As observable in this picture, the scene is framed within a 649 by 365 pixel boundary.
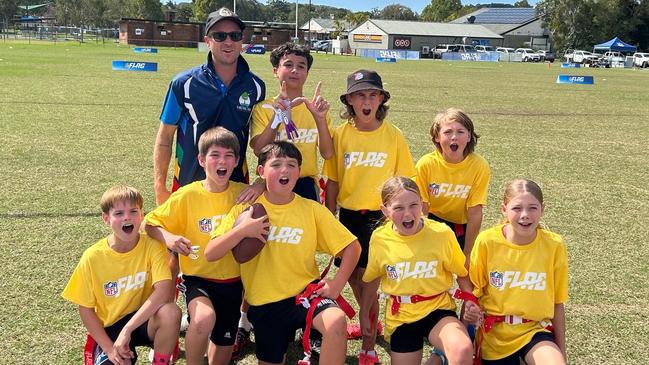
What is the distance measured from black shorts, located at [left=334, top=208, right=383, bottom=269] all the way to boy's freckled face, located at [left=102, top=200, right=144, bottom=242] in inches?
54.9

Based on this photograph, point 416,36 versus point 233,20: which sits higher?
point 416,36

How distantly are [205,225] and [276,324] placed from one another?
758 mm

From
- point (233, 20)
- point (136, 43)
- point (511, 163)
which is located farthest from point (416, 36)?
point (233, 20)

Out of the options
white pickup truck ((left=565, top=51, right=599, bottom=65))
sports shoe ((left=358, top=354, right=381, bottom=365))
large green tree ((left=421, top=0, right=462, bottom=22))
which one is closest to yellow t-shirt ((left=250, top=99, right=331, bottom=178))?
sports shoe ((left=358, top=354, right=381, bottom=365))

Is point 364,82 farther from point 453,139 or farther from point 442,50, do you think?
point 442,50

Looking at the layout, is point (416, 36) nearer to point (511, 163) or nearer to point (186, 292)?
point (511, 163)

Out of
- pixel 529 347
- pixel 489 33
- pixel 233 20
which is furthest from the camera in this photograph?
pixel 489 33

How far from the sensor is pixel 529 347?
10.7ft

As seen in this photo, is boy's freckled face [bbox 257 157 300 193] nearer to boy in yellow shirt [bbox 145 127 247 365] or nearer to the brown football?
the brown football

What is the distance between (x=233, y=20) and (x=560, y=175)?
691 centimetres

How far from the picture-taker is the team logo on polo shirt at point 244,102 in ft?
13.3

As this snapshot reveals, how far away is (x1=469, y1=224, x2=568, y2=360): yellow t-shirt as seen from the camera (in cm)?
335

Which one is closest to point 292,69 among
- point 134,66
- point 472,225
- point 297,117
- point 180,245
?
point 297,117

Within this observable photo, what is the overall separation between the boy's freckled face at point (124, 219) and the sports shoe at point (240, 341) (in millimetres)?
1083
